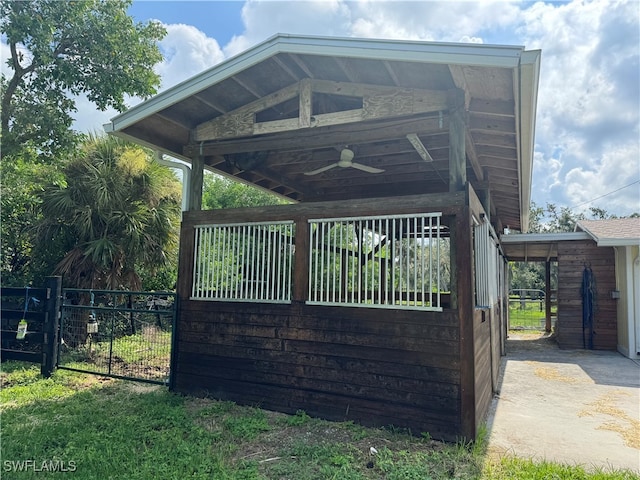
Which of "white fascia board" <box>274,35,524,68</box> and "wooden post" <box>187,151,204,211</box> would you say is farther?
"wooden post" <box>187,151,204,211</box>

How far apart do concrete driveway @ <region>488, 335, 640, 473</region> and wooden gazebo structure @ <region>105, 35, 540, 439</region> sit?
0.36 meters

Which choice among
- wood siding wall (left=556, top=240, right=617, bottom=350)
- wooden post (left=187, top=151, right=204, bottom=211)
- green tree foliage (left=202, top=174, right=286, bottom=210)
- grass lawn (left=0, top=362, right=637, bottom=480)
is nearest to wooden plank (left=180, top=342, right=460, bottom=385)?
grass lawn (left=0, top=362, right=637, bottom=480)

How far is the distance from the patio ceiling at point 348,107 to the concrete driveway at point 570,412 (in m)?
2.05

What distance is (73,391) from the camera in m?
4.28

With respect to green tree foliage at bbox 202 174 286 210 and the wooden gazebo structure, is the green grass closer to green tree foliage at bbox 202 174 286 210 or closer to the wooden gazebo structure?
the wooden gazebo structure

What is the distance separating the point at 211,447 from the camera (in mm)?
2855

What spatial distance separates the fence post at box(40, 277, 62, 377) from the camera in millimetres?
4855

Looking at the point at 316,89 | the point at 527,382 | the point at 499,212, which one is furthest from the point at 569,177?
the point at 316,89

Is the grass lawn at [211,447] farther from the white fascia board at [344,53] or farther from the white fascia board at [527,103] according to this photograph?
the white fascia board at [344,53]

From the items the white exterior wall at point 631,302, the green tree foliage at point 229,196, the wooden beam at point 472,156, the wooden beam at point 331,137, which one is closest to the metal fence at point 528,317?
the white exterior wall at point 631,302

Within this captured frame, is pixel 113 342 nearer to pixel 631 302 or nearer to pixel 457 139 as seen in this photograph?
pixel 457 139

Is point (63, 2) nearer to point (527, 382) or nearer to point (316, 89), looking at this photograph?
point (316, 89)

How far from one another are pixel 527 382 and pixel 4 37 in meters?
7.58

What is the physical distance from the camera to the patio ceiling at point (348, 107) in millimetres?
2949
